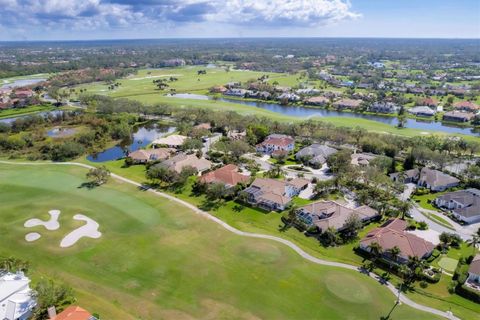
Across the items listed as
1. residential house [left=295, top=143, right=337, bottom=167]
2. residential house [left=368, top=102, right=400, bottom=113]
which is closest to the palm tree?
residential house [left=295, top=143, right=337, bottom=167]

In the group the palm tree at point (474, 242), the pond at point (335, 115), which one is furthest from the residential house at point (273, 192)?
the pond at point (335, 115)

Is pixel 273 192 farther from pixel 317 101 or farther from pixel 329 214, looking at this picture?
pixel 317 101

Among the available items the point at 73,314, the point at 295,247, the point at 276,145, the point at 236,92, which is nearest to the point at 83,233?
the point at 73,314

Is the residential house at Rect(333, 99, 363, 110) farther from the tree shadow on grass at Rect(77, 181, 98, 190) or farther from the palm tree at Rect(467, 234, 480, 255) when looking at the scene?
the tree shadow on grass at Rect(77, 181, 98, 190)

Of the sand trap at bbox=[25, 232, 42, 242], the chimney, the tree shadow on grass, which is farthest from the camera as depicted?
the tree shadow on grass

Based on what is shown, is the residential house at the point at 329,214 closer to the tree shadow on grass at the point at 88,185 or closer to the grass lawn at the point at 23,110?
the tree shadow on grass at the point at 88,185

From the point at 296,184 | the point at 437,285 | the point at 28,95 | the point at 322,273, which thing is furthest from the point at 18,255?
the point at 28,95

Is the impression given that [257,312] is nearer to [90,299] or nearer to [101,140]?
[90,299]
